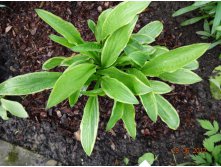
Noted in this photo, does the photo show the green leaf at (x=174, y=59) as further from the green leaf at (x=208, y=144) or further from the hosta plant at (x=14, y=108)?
the hosta plant at (x=14, y=108)

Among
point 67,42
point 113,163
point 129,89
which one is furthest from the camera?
point 113,163

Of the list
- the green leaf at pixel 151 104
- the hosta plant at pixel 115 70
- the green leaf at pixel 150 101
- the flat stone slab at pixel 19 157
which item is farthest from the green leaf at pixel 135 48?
the flat stone slab at pixel 19 157

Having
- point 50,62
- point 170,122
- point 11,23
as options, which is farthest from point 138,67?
point 11,23

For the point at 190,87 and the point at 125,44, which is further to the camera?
the point at 190,87

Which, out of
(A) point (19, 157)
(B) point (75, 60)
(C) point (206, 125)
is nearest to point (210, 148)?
(C) point (206, 125)

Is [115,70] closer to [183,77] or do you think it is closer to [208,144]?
[183,77]

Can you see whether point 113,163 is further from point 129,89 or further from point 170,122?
point 129,89
